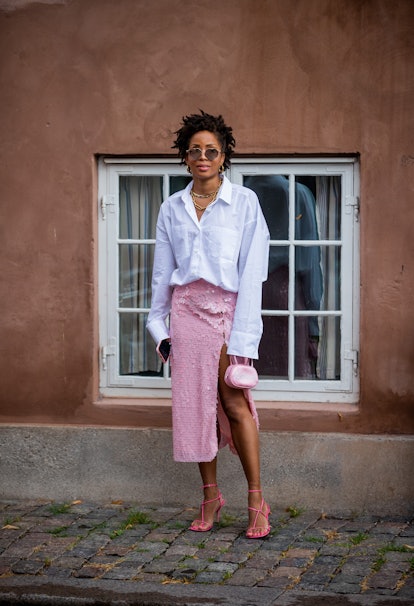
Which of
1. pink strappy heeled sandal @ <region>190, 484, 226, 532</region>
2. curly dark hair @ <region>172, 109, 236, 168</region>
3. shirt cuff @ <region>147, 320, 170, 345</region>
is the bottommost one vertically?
pink strappy heeled sandal @ <region>190, 484, 226, 532</region>

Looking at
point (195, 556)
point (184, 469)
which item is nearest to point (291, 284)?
point (184, 469)

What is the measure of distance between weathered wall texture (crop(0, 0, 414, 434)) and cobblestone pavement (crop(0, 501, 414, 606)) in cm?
68

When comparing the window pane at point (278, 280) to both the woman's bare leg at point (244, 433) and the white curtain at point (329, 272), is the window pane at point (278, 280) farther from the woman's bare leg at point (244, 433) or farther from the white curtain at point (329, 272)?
the woman's bare leg at point (244, 433)

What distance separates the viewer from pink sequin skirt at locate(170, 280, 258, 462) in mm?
6320

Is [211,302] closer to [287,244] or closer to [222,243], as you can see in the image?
[222,243]

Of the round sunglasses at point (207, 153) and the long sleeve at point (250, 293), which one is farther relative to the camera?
the round sunglasses at point (207, 153)

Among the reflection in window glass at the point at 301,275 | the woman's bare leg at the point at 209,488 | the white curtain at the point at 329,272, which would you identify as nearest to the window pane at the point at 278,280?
the reflection in window glass at the point at 301,275

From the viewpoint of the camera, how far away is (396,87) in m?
6.84

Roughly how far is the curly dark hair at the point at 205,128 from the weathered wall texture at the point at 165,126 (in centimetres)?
49

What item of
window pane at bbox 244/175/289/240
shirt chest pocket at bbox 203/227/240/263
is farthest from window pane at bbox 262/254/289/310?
shirt chest pocket at bbox 203/227/240/263

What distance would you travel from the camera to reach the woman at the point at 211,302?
6270 mm

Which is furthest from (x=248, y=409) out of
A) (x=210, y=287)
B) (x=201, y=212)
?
(x=201, y=212)

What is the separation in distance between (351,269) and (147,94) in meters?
1.68

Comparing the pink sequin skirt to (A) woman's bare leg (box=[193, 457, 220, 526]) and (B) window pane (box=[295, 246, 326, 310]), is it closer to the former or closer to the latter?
(A) woman's bare leg (box=[193, 457, 220, 526])
